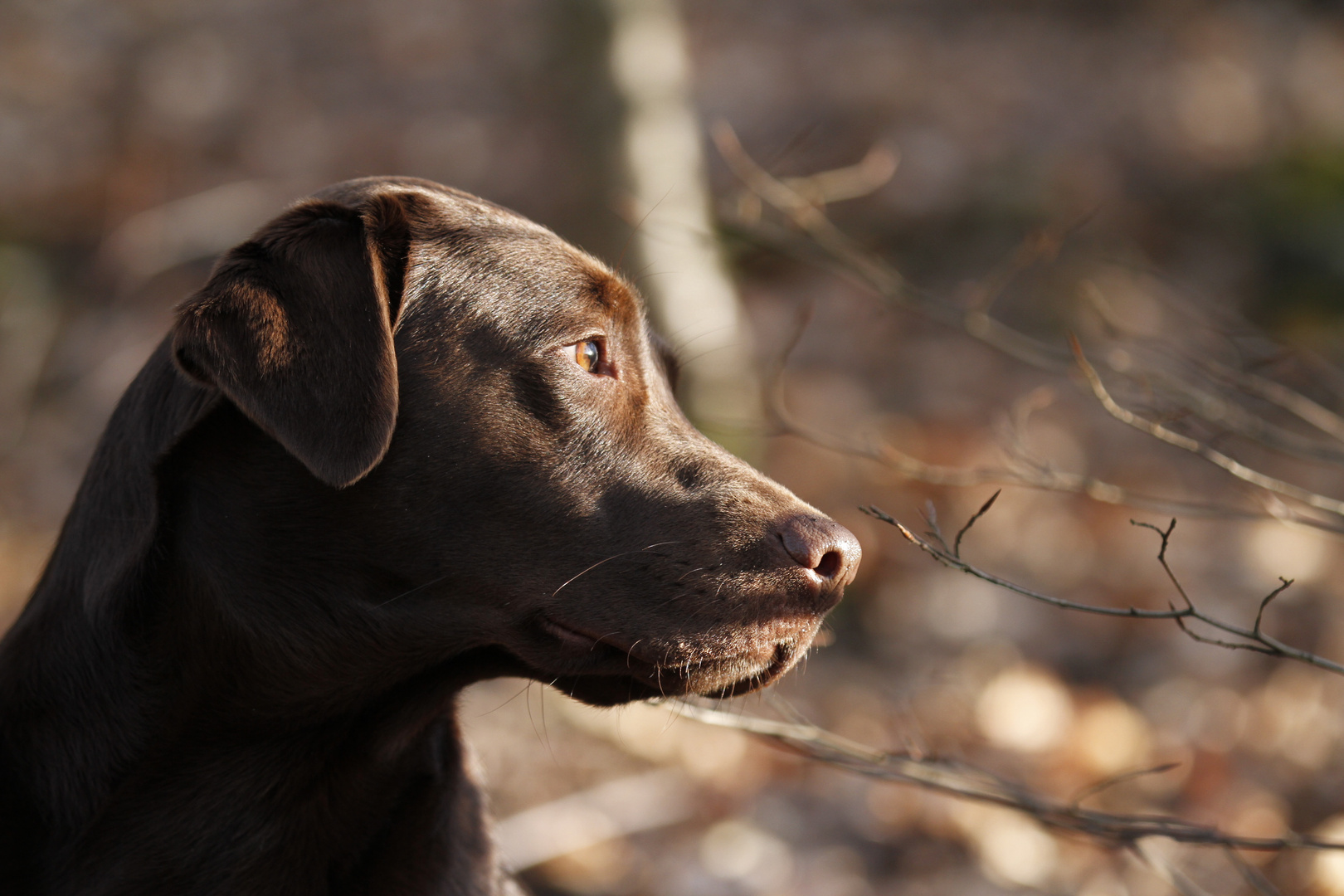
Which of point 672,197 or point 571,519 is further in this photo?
point 672,197

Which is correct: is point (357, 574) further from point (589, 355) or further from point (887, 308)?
point (887, 308)

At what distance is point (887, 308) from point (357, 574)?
1.94 m

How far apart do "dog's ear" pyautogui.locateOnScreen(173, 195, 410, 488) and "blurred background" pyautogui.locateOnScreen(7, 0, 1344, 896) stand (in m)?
1.17

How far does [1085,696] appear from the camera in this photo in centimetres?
491

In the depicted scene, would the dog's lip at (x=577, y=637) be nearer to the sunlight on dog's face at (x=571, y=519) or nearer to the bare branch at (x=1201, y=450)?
the sunlight on dog's face at (x=571, y=519)

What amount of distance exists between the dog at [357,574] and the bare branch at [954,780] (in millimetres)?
498

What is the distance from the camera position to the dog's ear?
2.10 m

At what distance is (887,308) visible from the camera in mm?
3576

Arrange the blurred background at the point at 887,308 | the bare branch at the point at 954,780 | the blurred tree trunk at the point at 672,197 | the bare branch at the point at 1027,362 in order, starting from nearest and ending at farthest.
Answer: the bare branch at the point at 954,780 → the bare branch at the point at 1027,362 → the blurred background at the point at 887,308 → the blurred tree trunk at the point at 672,197

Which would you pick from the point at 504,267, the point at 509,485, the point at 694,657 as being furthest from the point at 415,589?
the point at 504,267

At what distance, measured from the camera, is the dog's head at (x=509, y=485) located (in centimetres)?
218

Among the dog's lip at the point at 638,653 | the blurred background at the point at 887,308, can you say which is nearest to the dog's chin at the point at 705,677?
the dog's lip at the point at 638,653

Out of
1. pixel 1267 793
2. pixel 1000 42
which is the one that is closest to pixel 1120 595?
pixel 1267 793

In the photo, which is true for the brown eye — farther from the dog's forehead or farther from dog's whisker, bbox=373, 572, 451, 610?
dog's whisker, bbox=373, 572, 451, 610
